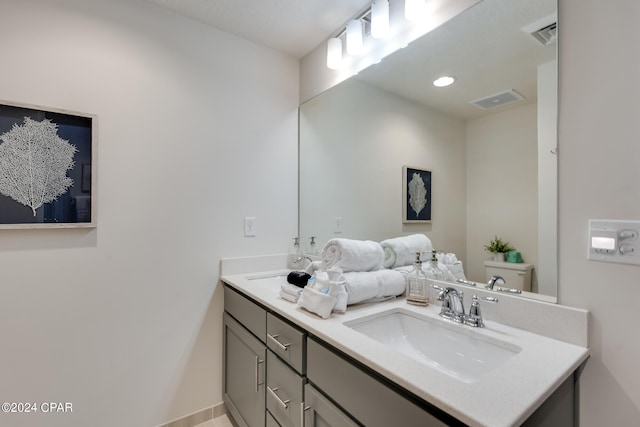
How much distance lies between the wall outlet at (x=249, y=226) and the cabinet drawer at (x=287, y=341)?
0.70 metres

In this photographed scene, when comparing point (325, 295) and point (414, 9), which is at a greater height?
point (414, 9)

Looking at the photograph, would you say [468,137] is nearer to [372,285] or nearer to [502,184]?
[502,184]

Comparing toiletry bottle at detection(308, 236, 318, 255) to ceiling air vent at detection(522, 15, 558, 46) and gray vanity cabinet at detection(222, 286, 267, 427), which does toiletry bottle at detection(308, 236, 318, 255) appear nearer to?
gray vanity cabinet at detection(222, 286, 267, 427)

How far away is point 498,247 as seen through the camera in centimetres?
111

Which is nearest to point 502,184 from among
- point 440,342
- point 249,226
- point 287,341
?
point 440,342

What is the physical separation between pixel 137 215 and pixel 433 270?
4.86ft

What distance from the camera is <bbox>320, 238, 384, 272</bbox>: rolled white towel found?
1.33m

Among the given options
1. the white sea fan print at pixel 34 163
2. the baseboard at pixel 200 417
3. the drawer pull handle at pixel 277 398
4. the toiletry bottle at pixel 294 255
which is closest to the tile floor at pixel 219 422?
the baseboard at pixel 200 417

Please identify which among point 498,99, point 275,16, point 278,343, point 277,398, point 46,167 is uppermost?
point 275,16

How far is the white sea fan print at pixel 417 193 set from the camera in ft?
4.55

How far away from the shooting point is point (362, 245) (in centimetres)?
140

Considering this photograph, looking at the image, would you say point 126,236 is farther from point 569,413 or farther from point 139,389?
point 569,413

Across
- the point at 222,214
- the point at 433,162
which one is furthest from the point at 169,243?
the point at 433,162

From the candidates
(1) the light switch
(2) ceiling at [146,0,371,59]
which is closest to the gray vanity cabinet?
(1) the light switch
